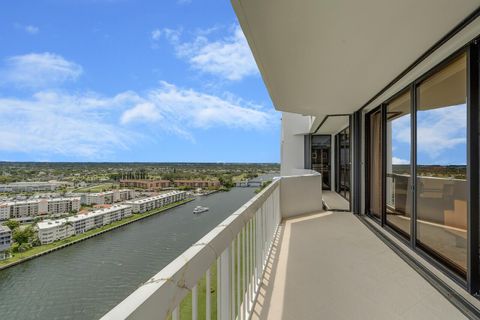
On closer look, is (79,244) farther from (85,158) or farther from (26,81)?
(26,81)

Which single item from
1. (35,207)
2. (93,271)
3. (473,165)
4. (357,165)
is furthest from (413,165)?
(93,271)

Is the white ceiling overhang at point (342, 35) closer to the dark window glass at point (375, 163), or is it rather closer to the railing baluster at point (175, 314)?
the dark window glass at point (375, 163)

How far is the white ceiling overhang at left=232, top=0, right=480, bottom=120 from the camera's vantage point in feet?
6.61

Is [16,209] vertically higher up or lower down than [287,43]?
lower down

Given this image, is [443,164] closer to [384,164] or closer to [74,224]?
[384,164]

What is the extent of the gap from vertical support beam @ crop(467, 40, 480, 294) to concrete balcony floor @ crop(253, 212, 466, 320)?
1.18ft

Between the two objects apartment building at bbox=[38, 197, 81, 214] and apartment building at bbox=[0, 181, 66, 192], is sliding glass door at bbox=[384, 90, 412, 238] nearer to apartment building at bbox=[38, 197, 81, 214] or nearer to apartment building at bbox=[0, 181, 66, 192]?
apartment building at bbox=[38, 197, 81, 214]

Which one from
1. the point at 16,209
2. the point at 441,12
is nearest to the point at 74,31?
the point at 16,209

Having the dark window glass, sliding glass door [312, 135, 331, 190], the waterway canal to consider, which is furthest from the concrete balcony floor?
sliding glass door [312, 135, 331, 190]

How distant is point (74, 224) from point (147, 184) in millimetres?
7446

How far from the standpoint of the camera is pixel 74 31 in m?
16.3

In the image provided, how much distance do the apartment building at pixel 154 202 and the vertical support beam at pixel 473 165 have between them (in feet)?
40.8

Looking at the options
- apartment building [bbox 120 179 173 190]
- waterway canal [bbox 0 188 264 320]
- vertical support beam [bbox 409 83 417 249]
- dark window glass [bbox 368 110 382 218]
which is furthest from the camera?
apartment building [bbox 120 179 173 190]

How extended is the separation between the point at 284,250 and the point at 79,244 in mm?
9577
